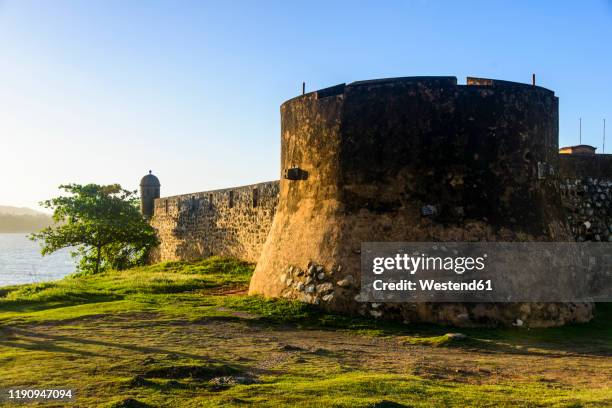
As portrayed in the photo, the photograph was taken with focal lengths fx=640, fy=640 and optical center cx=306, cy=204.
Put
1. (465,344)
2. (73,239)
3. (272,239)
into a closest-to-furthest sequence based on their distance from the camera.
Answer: (465,344) < (272,239) < (73,239)

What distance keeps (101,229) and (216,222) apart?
19.7 feet

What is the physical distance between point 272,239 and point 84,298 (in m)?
3.76

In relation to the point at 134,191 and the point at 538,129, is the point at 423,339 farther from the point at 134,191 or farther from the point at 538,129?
the point at 134,191

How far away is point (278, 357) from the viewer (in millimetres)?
6758

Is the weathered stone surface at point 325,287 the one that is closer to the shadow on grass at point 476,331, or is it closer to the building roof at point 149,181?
the shadow on grass at point 476,331

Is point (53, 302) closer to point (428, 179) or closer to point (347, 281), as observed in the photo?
point (347, 281)

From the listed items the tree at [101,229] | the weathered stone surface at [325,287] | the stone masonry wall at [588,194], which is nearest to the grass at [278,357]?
the weathered stone surface at [325,287]

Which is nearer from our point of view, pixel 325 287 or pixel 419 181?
pixel 419 181

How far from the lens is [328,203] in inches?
405

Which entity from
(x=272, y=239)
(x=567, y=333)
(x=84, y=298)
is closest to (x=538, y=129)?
(x=567, y=333)

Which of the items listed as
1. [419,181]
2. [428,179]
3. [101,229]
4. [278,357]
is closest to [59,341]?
[278,357]

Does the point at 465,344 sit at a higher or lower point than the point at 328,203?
lower

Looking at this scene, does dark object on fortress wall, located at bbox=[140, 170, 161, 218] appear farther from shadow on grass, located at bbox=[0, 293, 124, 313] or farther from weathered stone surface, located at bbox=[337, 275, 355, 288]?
weathered stone surface, located at bbox=[337, 275, 355, 288]

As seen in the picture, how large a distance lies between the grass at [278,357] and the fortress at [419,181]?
1.42ft
